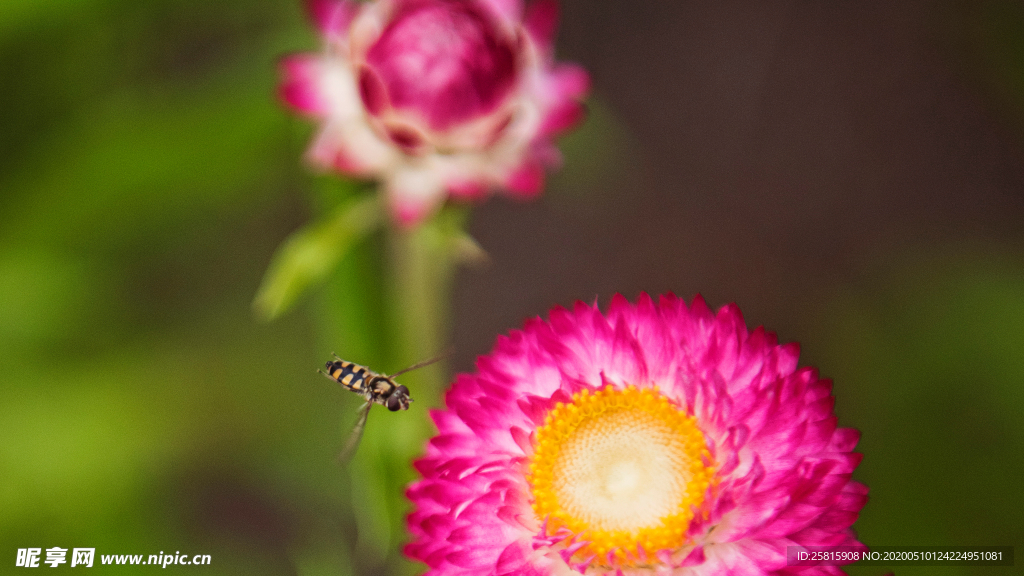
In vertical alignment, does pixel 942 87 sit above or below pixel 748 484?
above

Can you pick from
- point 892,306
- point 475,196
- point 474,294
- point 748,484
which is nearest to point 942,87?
point 892,306

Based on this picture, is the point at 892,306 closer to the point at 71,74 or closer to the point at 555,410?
the point at 555,410

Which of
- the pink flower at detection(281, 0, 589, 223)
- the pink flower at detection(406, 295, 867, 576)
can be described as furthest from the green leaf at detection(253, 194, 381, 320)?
the pink flower at detection(406, 295, 867, 576)

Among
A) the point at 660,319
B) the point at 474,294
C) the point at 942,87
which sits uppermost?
the point at 942,87

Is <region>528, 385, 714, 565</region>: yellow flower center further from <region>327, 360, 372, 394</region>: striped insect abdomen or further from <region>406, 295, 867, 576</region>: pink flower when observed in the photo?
<region>327, 360, 372, 394</region>: striped insect abdomen

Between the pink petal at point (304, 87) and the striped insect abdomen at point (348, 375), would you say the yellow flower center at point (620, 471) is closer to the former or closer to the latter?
the striped insect abdomen at point (348, 375)

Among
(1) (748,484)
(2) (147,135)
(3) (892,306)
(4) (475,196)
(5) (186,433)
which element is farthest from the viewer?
(3) (892,306)

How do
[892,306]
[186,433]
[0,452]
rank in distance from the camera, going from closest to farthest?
[0,452] → [186,433] → [892,306]

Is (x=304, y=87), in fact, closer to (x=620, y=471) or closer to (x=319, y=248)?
(x=319, y=248)
